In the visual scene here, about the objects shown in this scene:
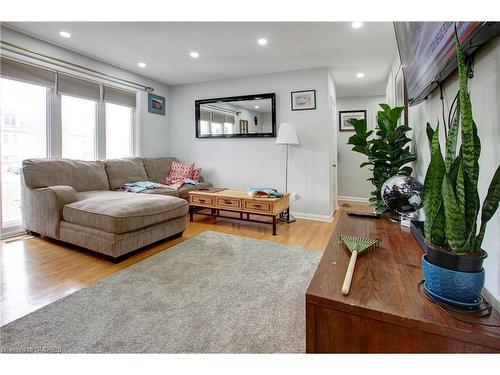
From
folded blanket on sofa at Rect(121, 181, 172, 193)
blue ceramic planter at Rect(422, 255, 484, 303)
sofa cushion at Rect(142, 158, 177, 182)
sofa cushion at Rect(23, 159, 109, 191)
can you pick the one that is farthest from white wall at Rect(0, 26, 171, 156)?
blue ceramic planter at Rect(422, 255, 484, 303)

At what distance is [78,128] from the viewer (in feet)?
12.3

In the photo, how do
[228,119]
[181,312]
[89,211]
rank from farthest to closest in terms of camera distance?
[228,119]
[89,211]
[181,312]

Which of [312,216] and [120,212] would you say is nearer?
[120,212]

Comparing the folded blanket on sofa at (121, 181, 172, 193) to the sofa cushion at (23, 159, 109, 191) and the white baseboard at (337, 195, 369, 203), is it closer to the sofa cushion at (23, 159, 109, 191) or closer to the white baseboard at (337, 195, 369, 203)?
the sofa cushion at (23, 159, 109, 191)

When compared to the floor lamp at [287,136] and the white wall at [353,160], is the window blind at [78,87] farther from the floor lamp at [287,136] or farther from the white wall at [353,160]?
the white wall at [353,160]

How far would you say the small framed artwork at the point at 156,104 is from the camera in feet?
15.7

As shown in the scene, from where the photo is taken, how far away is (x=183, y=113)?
16.9ft

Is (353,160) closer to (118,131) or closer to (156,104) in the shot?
(156,104)

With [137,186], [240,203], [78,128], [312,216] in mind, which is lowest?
[312,216]

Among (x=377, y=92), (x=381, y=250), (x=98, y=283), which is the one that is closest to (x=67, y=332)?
(x=98, y=283)

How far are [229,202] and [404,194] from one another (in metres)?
2.61

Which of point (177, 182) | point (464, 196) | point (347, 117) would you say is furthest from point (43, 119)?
point (347, 117)

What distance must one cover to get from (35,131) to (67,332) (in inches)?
117

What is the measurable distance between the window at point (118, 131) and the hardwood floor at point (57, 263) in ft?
5.96
